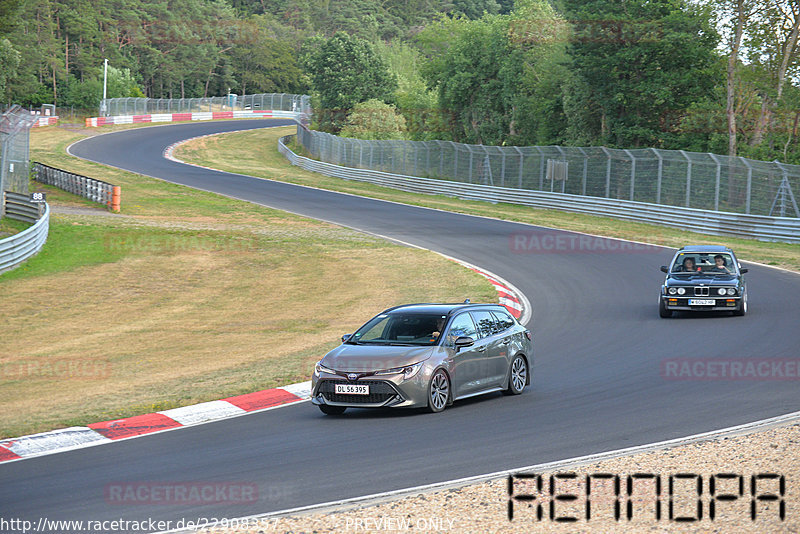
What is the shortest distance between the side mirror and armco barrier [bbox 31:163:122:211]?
3157cm

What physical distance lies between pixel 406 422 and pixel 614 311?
10.8 m

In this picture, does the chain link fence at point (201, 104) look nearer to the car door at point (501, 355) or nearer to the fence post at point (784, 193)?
the fence post at point (784, 193)

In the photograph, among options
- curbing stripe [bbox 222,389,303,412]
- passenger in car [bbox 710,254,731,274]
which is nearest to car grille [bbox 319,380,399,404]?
curbing stripe [bbox 222,389,303,412]

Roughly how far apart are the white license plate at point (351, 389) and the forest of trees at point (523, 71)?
1350 inches

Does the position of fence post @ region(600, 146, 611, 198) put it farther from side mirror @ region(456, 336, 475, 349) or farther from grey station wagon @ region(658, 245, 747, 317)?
side mirror @ region(456, 336, 475, 349)

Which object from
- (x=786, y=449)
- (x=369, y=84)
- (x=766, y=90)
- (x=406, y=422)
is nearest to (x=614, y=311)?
(x=406, y=422)

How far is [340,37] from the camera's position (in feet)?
267

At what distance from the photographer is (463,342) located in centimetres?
1277

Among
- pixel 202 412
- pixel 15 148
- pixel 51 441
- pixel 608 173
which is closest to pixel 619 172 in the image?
pixel 608 173

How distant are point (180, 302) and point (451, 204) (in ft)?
79.0

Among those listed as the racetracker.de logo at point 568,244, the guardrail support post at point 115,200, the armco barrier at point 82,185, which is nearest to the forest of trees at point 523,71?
the armco barrier at point 82,185

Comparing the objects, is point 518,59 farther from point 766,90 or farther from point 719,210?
point 719,210

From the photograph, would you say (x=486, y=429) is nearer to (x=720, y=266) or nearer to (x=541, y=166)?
(x=720, y=266)

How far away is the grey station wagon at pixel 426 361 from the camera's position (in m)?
12.1
